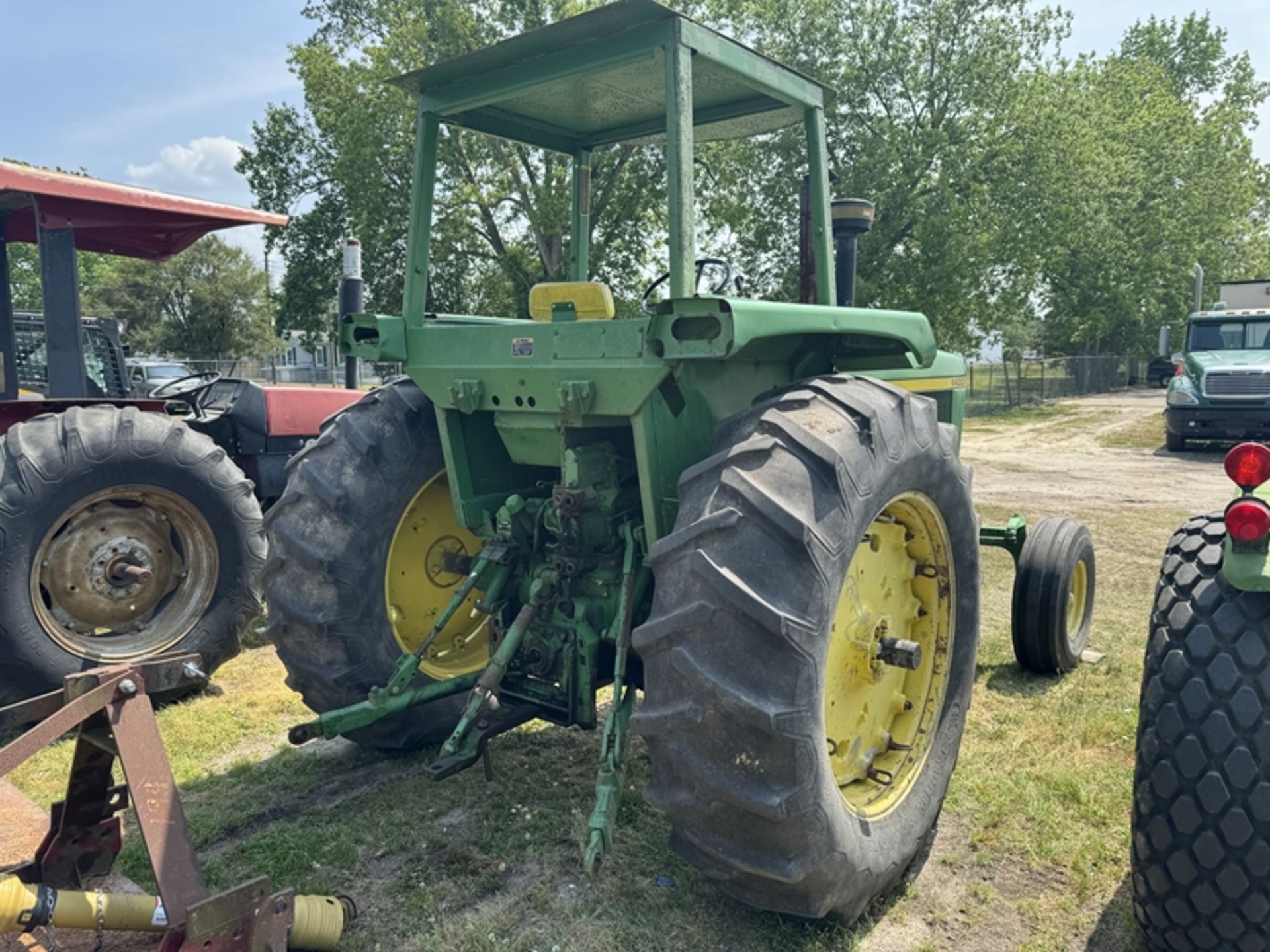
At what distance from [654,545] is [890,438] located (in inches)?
29.3

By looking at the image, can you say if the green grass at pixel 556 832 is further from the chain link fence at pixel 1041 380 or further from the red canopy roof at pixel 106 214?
the chain link fence at pixel 1041 380

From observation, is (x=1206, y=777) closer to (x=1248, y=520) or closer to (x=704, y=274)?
(x=1248, y=520)

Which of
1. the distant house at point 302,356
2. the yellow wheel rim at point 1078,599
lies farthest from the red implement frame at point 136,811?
the distant house at point 302,356

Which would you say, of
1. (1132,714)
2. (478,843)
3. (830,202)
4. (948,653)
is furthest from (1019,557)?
(478,843)

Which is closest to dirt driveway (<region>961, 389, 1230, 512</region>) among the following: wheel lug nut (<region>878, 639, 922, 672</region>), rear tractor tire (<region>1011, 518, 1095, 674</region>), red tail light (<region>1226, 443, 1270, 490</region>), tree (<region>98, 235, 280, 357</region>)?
rear tractor tire (<region>1011, 518, 1095, 674</region>)

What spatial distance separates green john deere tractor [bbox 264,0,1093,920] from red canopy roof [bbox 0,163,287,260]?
2.50 metres

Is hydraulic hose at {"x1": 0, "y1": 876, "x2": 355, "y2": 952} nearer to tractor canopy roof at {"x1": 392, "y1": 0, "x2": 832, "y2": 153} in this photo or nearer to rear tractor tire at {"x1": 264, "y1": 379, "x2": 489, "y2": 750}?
rear tractor tire at {"x1": 264, "y1": 379, "x2": 489, "y2": 750}

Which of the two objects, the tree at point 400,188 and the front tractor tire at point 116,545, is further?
the tree at point 400,188

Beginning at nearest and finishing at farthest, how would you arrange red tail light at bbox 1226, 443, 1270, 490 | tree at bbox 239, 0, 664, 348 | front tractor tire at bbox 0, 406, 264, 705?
red tail light at bbox 1226, 443, 1270, 490 < front tractor tire at bbox 0, 406, 264, 705 < tree at bbox 239, 0, 664, 348

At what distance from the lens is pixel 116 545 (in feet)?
15.5

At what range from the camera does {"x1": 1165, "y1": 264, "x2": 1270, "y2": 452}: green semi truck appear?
1449cm

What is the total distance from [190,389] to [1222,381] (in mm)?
14604

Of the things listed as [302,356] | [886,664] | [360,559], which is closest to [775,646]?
[886,664]

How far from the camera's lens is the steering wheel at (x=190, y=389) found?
21.7ft
